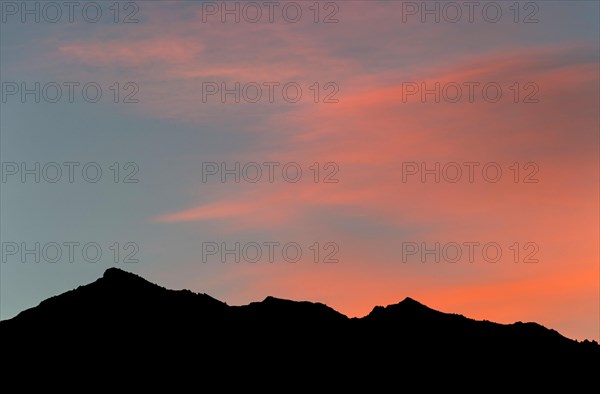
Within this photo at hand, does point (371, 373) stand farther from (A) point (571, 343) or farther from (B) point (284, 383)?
(A) point (571, 343)

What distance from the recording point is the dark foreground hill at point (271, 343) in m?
81.6

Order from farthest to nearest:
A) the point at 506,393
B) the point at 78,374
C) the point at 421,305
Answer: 1. the point at 421,305
2. the point at 506,393
3. the point at 78,374

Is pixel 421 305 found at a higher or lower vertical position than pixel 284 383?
higher

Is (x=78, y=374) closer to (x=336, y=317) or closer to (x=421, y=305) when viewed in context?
(x=336, y=317)

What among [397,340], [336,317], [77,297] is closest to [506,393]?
[397,340]

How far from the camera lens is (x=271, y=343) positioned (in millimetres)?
87312

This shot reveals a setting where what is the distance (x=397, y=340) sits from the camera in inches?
3593

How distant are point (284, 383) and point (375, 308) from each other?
1794 cm

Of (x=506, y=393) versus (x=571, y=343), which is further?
(x=571, y=343)

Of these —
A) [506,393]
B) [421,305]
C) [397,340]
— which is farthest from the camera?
[421,305]

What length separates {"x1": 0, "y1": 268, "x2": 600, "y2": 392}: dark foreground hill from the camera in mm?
81625

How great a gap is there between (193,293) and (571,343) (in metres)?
35.4

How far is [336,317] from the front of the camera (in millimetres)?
94250

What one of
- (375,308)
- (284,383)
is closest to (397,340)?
(375,308)
